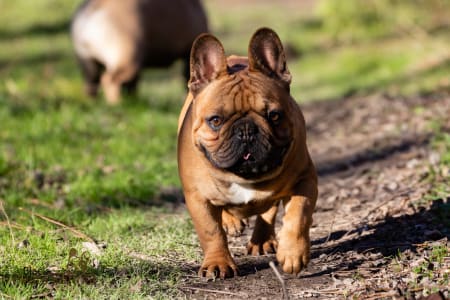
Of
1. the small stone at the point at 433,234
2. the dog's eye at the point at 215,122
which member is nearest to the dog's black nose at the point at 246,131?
the dog's eye at the point at 215,122

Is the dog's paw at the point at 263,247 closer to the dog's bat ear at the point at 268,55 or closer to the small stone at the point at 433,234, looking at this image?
the small stone at the point at 433,234

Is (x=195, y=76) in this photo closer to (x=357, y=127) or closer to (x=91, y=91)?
(x=357, y=127)

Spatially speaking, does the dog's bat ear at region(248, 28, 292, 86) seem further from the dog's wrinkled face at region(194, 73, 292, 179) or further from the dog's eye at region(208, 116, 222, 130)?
the dog's eye at region(208, 116, 222, 130)

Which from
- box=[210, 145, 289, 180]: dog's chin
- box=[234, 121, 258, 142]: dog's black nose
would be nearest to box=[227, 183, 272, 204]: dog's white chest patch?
box=[210, 145, 289, 180]: dog's chin

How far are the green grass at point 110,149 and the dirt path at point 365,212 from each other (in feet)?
1.35

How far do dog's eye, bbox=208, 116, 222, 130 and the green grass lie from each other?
33.8 inches

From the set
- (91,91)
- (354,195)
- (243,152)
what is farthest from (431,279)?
(91,91)

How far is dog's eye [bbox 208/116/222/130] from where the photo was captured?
14.7 feet

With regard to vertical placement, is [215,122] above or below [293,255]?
above

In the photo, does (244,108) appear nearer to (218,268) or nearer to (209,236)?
(209,236)

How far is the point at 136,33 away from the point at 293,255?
6.11 m

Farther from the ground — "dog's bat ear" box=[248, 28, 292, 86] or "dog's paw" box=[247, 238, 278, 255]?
"dog's bat ear" box=[248, 28, 292, 86]

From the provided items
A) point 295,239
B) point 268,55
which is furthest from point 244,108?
point 295,239

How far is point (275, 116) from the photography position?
449cm
